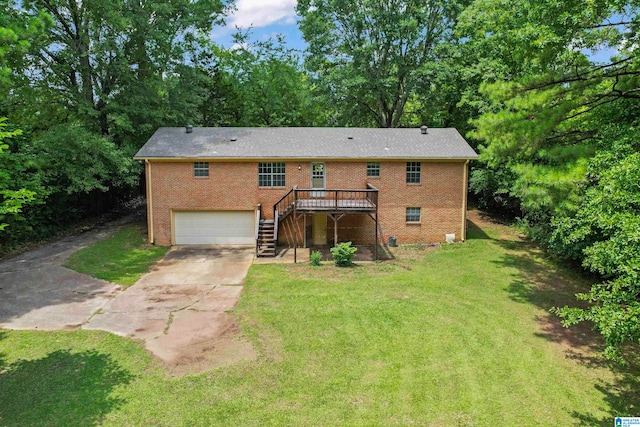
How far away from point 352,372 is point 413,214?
460 inches

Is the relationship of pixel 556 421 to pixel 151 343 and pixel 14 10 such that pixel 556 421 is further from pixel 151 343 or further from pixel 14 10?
Answer: pixel 14 10

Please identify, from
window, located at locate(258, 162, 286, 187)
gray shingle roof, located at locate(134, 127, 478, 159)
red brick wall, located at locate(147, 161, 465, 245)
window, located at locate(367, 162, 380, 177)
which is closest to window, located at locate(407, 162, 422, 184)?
red brick wall, located at locate(147, 161, 465, 245)

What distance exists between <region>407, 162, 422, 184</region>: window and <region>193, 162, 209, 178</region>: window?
957 centimetres

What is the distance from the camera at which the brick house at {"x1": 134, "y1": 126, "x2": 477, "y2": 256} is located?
59.3 ft

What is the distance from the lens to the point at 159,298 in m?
12.1

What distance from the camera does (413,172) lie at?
Result: 1847 cm

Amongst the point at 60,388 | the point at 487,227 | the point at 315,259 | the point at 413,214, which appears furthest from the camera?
the point at 487,227

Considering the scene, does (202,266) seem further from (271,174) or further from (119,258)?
(271,174)

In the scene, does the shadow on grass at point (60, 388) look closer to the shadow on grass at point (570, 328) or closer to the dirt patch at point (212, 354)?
the dirt patch at point (212, 354)

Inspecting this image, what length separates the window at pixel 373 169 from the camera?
18312 millimetres

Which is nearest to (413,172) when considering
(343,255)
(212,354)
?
(343,255)

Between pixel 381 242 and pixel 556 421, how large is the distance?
12.0 m

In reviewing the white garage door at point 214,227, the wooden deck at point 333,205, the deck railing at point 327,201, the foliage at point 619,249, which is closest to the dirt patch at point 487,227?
the deck railing at point 327,201

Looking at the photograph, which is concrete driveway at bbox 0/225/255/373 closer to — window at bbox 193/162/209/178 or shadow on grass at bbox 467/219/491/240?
window at bbox 193/162/209/178
